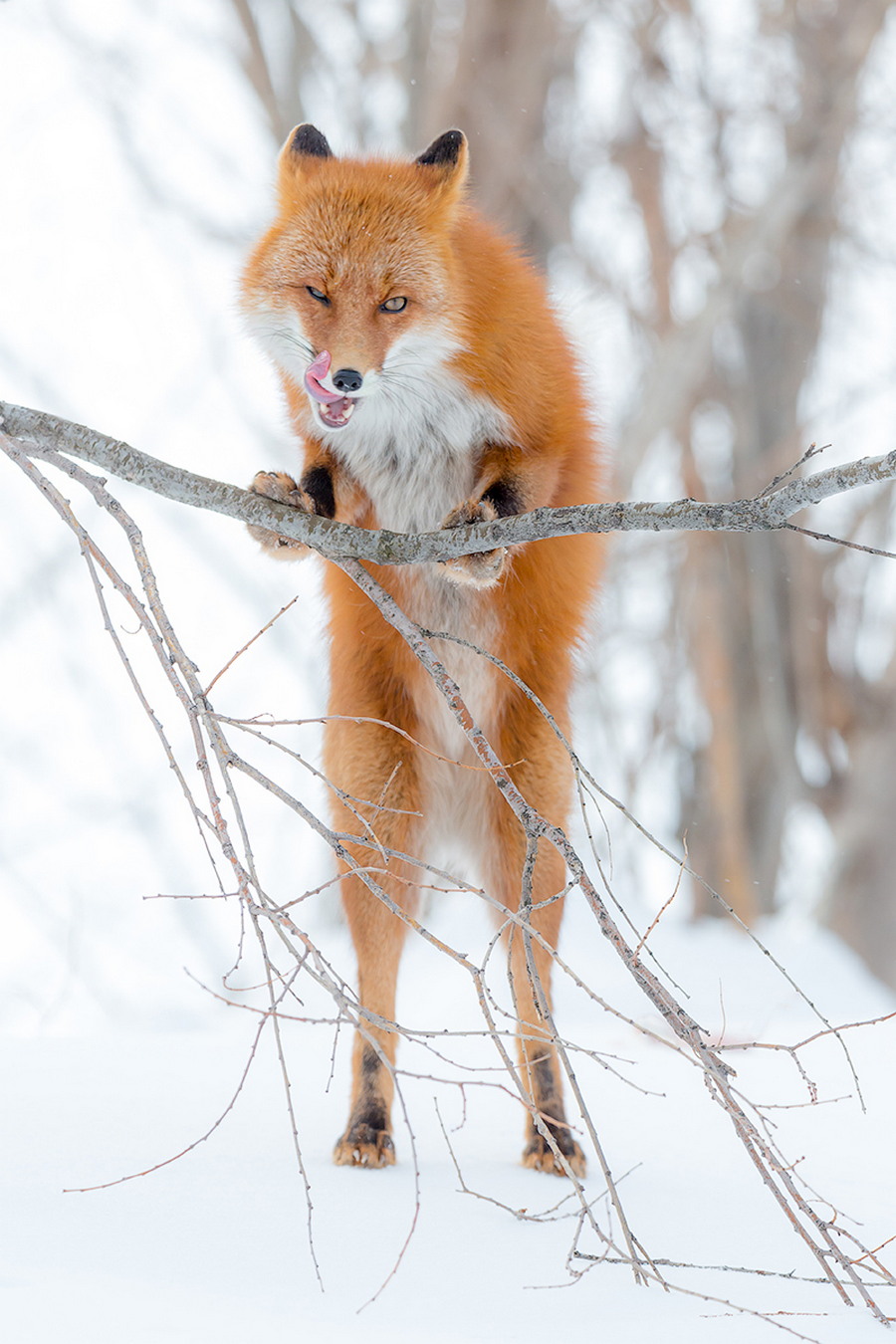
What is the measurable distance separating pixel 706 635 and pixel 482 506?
8724mm

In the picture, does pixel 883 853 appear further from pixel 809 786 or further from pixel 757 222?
pixel 757 222

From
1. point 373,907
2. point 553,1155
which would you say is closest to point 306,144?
point 373,907

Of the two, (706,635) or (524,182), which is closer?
(524,182)

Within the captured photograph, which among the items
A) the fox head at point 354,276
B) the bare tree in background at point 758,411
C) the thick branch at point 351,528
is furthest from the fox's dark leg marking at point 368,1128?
the bare tree in background at point 758,411

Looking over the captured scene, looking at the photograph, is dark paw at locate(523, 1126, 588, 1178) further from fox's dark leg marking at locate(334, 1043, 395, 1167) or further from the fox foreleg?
the fox foreleg

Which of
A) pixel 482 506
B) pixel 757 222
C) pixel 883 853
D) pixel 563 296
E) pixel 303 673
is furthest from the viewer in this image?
pixel 303 673

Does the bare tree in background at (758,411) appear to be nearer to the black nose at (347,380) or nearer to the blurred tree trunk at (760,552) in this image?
the blurred tree trunk at (760,552)

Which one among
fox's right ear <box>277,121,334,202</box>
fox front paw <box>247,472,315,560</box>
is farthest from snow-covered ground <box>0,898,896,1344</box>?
fox's right ear <box>277,121,334,202</box>

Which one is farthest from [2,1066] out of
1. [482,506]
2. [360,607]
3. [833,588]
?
[833,588]

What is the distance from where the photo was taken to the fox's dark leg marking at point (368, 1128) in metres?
3.50

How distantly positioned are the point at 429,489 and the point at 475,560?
0.61 meters

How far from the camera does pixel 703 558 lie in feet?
38.2

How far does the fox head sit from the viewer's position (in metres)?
3.28

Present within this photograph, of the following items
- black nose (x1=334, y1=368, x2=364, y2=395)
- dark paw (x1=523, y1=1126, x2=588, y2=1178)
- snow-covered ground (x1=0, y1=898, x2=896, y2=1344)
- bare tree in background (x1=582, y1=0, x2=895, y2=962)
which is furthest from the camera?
bare tree in background (x1=582, y1=0, x2=895, y2=962)
